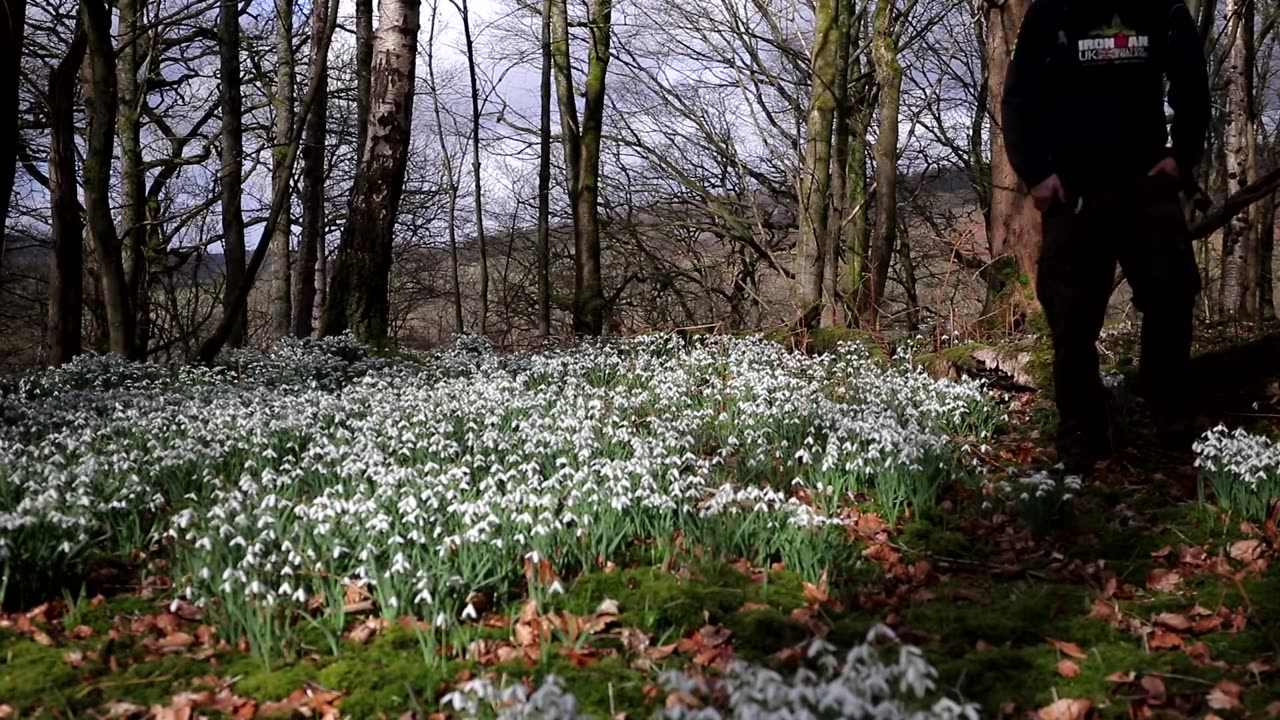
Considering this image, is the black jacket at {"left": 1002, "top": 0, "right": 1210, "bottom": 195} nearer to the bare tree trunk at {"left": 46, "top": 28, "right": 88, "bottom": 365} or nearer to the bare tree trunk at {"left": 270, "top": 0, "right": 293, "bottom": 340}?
the bare tree trunk at {"left": 46, "top": 28, "right": 88, "bottom": 365}

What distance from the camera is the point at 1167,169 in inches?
165

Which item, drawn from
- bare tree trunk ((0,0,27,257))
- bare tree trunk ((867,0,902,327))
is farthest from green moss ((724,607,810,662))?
bare tree trunk ((867,0,902,327))

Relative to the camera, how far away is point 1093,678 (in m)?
2.57

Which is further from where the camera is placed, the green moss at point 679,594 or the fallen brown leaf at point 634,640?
the green moss at point 679,594

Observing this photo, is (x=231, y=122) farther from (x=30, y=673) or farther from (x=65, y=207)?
(x=30, y=673)

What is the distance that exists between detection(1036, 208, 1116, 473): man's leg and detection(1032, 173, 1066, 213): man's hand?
55 millimetres

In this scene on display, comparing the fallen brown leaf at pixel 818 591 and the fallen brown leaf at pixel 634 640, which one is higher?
the fallen brown leaf at pixel 818 591

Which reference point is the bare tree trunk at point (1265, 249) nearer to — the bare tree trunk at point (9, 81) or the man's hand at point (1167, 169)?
the man's hand at point (1167, 169)

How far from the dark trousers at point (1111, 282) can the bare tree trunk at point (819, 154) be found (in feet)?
20.4

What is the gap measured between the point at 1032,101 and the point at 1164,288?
1075 millimetres

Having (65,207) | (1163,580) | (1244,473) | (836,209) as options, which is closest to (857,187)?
(836,209)

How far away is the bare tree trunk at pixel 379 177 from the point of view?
9298 mm

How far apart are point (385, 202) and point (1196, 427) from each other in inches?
291

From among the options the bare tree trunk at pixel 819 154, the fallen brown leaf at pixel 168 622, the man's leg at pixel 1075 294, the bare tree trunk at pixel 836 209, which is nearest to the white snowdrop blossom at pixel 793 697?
the fallen brown leaf at pixel 168 622
